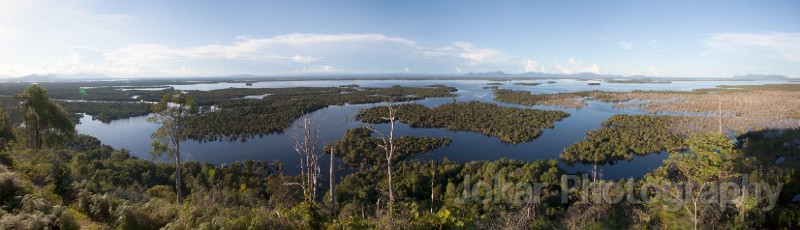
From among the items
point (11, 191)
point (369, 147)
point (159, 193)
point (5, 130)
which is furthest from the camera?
point (369, 147)

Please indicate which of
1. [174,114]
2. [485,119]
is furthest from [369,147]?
[485,119]

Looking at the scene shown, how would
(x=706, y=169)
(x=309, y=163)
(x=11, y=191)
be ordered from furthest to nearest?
1. (x=706, y=169)
2. (x=309, y=163)
3. (x=11, y=191)

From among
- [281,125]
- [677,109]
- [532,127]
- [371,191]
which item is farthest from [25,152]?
[677,109]

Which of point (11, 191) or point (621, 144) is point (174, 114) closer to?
point (11, 191)

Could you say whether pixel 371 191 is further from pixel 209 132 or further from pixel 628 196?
pixel 209 132

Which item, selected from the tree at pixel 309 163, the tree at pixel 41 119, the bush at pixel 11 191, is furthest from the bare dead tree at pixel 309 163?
the tree at pixel 41 119

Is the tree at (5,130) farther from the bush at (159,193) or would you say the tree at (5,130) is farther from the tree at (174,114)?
the tree at (174,114)
